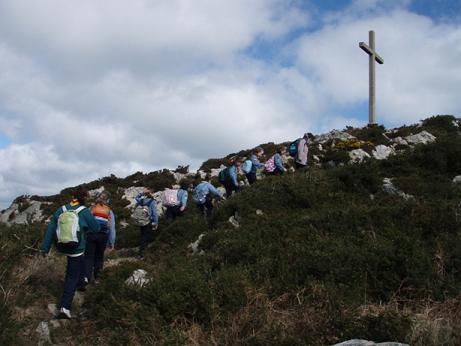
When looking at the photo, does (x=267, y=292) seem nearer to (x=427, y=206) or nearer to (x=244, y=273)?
(x=244, y=273)

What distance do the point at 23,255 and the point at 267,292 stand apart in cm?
459

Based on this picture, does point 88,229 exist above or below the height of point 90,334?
above

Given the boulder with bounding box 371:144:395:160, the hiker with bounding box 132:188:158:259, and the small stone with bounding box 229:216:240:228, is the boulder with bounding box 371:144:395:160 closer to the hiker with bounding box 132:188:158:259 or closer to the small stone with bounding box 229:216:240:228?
the small stone with bounding box 229:216:240:228

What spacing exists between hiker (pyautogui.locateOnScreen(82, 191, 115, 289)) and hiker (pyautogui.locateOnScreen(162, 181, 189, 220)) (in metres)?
3.90

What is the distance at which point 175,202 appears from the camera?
12.3m

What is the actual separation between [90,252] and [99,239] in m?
0.27

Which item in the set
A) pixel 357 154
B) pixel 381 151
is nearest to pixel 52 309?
pixel 357 154

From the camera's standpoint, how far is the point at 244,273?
6723 mm

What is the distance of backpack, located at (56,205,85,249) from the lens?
666 centimetres

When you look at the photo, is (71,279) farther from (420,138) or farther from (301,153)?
(420,138)

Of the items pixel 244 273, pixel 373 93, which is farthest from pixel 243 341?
pixel 373 93

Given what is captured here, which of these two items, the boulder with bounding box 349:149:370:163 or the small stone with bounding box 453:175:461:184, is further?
the boulder with bounding box 349:149:370:163

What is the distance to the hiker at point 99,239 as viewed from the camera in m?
7.96

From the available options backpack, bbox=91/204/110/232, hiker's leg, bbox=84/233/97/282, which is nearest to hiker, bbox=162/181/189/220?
backpack, bbox=91/204/110/232
